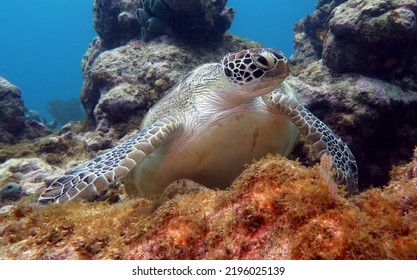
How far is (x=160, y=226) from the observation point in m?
1.76

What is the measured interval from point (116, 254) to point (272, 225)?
3.05 ft

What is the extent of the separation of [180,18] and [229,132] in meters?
5.49

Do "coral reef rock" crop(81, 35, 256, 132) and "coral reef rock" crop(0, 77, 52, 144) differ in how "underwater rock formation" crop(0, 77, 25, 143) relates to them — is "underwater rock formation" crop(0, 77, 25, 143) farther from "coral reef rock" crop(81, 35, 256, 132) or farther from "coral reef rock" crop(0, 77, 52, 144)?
"coral reef rock" crop(81, 35, 256, 132)

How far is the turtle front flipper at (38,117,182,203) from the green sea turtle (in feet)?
0.04

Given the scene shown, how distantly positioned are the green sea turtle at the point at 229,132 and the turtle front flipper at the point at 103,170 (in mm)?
13

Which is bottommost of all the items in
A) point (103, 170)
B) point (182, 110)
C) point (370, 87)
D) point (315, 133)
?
point (103, 170)

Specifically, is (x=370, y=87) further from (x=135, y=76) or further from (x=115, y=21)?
(x=115, y=21)

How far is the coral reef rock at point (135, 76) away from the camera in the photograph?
5.99 meters

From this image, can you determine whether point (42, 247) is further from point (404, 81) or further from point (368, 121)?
point (404, 81)

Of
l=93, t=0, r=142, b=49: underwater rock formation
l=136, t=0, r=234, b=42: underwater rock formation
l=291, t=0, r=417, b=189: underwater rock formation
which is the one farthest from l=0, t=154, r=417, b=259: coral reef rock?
l=93, t=0, r=142, b=49: underwater rock formation

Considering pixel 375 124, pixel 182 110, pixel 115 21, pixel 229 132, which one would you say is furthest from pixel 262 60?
pixel 115 21

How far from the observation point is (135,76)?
671 cm

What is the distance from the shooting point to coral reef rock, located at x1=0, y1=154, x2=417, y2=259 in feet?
4.38
